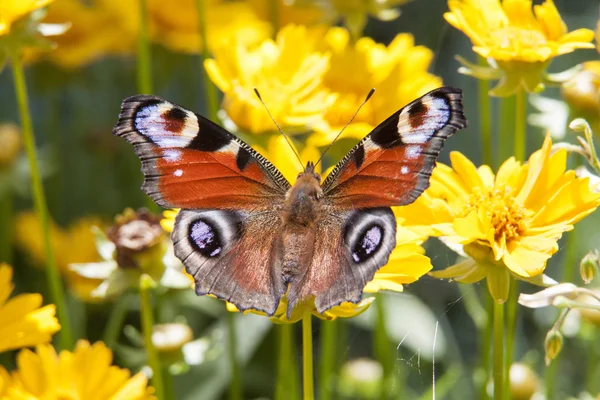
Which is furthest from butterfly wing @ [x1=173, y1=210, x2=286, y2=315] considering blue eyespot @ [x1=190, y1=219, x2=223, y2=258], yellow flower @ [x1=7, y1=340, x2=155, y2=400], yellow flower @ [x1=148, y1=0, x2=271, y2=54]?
yellow flower @ [x1=148, y1=0, x2=271, y2=54]

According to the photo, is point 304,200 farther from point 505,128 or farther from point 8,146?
point 8,146

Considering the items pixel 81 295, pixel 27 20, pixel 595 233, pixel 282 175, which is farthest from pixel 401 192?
pixel 595 233

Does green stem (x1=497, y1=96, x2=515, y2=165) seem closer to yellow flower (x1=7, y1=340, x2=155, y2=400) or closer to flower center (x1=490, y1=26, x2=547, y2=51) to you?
flower center (x1=490, y1=26, x2=547, y2=51)

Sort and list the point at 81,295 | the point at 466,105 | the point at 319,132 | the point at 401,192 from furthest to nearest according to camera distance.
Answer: the point at 466,105, the point at 81,295, the point at 319,132, the point at 401,192

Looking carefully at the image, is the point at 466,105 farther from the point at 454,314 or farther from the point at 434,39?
the point at 454,314

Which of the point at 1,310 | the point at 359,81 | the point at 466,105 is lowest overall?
the point at 466,105

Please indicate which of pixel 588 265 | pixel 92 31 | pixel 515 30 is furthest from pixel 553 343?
pixel 92 31

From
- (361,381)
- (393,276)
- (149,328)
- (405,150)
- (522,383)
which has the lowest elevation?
(361,381)
